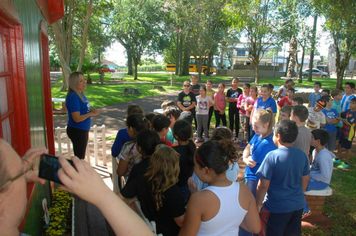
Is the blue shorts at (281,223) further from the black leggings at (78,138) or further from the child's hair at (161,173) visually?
the black leggings at (78,138)

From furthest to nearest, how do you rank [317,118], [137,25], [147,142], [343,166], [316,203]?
1. [137,25]
2. [343,166]
3. [317,118]
4. [316,203]
5. [147,142]

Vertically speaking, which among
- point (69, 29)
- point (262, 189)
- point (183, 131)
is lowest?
point (262, 189)

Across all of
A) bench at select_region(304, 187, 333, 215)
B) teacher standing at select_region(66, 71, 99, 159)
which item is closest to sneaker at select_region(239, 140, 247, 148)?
bench at select_region(304, 187, 333, 215)

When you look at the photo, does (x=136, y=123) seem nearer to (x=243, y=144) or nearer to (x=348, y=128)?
(x=243, y=144)

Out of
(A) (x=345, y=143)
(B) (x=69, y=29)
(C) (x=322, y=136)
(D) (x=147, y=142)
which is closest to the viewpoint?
(D) (x=147, y=142)

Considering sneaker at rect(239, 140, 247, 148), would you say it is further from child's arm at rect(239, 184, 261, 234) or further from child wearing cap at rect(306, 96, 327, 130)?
child's arm at rect(239, 184, 261, 234)

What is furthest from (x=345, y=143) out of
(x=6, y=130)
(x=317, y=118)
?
(x=6, y=130)

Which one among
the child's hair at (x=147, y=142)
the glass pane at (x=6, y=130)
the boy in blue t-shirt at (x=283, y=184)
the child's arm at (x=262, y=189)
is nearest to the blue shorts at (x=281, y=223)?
the boy in blue t-shirt at (x=283, y=184)

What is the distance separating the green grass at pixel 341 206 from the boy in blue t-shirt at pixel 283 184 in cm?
122

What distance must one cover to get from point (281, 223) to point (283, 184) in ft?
1.43

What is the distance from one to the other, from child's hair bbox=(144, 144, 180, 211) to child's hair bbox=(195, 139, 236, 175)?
9.7 inches

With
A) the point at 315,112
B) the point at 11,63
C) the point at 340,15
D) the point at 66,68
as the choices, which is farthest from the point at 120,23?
the point at 11,63

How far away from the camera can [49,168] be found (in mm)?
941

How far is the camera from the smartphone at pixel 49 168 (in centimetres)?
92
